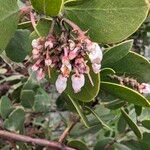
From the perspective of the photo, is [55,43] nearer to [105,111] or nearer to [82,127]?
[105,111]

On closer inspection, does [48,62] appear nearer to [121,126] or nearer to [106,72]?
[106,72]

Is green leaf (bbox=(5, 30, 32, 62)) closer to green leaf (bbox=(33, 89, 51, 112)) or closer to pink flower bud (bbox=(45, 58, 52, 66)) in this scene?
pink flower bud (bbox=(45, 58, 52, 66))

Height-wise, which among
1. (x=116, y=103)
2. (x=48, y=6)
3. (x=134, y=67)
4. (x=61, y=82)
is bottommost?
(x=116, y=103)

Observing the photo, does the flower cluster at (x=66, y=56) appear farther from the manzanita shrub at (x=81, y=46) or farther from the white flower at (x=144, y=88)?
the white flower at (x=144, y=88)

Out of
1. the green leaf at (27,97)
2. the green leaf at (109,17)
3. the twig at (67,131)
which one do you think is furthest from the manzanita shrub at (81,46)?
the green leaf at (27,97)

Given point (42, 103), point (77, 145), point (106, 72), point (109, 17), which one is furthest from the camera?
point (42, 103)

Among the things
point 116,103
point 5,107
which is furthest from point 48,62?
point 5,107

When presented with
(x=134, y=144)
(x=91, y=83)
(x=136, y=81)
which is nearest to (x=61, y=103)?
(x=134, y=144)

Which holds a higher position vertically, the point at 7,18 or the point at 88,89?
the point at 7,18
